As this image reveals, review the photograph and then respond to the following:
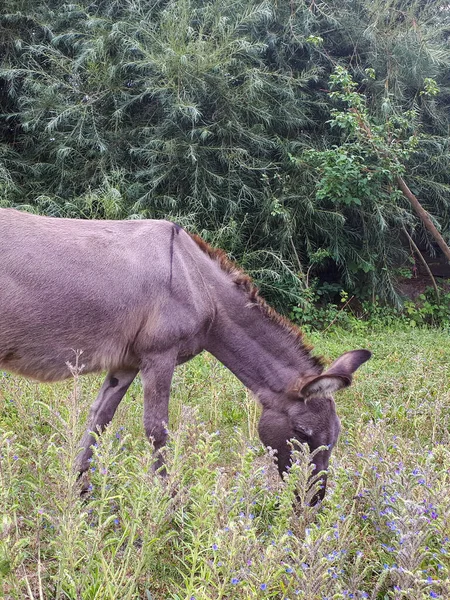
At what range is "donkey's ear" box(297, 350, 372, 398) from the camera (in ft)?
9.23

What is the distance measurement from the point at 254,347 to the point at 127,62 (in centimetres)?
614

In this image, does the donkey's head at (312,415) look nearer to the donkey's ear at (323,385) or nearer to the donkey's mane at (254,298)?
the donkey's ear at (323,385)

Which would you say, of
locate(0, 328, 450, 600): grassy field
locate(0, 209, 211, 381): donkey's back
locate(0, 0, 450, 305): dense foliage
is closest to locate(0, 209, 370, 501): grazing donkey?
locate(0, 209, 211, 381): donkey's back

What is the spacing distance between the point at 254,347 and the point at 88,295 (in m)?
1.12

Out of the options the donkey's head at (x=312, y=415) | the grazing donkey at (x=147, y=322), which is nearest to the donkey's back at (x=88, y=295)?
the grazing donkey at (x=147, y=322)

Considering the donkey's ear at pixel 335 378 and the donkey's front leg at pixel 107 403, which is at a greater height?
the donkey's ear at pixel 335 378

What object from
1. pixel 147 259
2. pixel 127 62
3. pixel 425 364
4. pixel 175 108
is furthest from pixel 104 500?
pixel 127 62

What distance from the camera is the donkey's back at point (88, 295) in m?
2.65

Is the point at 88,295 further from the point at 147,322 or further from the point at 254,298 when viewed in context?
the point at 254,298

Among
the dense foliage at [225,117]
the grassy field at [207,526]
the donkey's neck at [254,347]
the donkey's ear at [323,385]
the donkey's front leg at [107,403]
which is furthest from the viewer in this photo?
the dense foliage at [225,117]

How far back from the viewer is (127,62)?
7.75 m

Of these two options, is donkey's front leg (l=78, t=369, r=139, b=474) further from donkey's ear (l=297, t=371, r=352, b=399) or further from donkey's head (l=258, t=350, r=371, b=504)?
donkey's ear (l=297, t=371, r=352, b=399)

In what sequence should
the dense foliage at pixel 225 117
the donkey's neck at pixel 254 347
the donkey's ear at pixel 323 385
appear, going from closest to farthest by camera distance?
the donkey's ear at pixel 323 385
the donkey's neck at pixel 254 347
the dense foliage at pixel 225 117

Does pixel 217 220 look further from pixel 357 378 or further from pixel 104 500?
pixel 104 500
